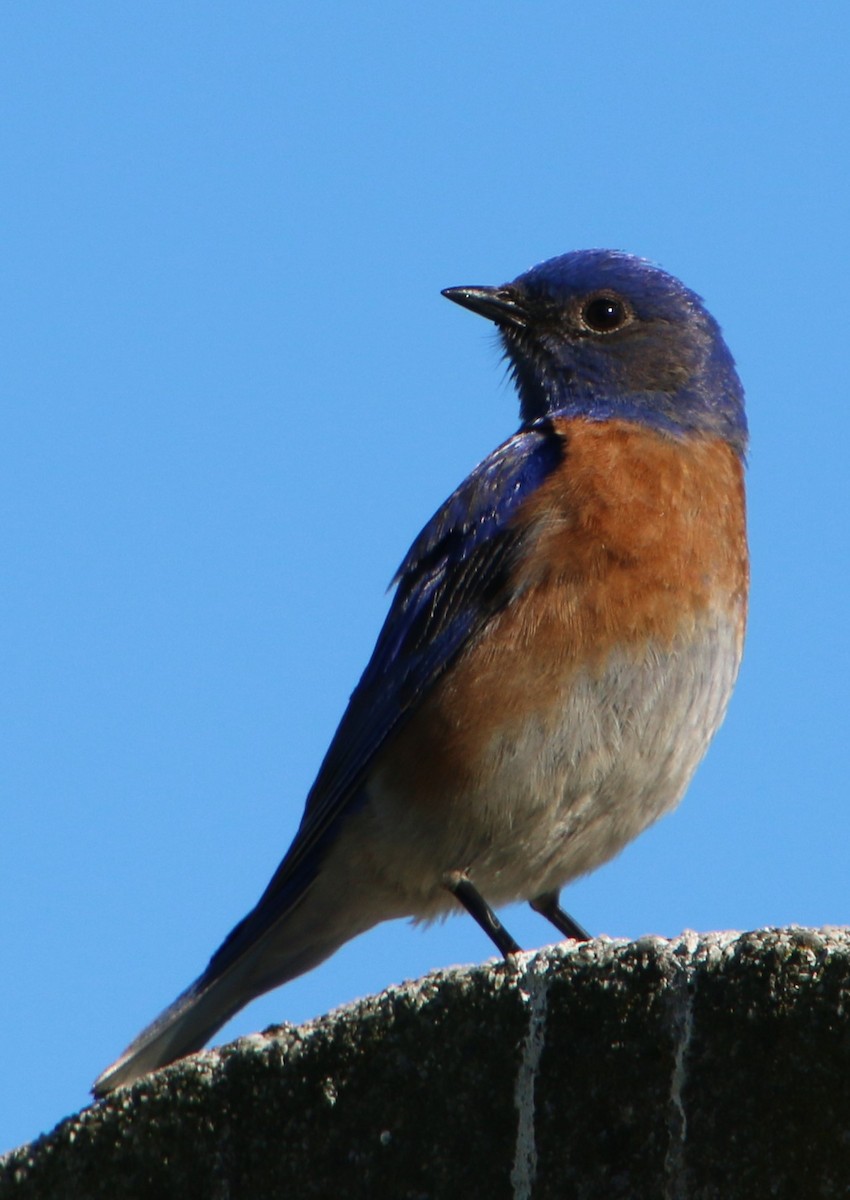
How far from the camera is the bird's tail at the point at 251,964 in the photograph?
17.3ft

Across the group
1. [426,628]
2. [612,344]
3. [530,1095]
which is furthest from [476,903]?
[530,1095]

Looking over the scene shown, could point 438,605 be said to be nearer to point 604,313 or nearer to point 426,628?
point 426,628

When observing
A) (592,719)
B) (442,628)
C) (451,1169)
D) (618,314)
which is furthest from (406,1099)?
(618,314)

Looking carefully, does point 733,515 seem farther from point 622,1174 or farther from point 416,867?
point 622,1174

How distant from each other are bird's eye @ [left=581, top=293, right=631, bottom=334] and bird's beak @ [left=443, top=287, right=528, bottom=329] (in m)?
0.25

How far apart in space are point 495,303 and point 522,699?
7.53 ft

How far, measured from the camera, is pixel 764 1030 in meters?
2.69

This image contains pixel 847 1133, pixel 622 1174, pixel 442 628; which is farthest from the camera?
pixel 442 628

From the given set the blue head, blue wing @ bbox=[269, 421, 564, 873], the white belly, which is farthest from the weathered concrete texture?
the blue head

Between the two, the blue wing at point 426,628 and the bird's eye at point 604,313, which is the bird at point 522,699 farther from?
the bird's eye at point 604,313

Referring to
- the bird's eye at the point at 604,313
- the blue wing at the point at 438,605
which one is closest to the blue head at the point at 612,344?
the bird's eye at the point at 604,313

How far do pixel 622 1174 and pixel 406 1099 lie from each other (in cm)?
40

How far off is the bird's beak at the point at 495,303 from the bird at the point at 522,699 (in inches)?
31.0

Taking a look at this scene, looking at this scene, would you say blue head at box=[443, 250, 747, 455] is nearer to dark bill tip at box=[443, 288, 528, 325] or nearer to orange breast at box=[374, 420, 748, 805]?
dark bill tip at box=[443, 288, 528, 325]
